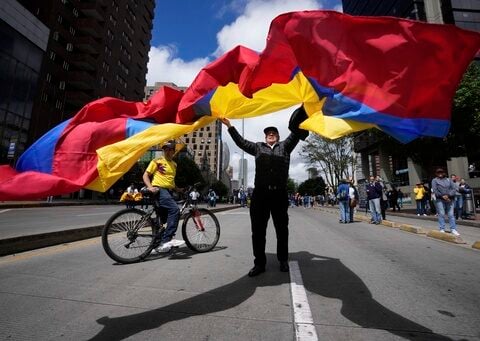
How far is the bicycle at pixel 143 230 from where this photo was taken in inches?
204

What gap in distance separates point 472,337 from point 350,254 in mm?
3679

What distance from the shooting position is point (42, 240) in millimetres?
6699

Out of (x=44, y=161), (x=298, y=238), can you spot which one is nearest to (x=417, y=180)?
(x=298, y=238)

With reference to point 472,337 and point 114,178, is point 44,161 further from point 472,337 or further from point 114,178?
point 472,337

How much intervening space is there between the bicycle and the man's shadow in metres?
1.94

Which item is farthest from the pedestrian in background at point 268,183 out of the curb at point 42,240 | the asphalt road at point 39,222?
the asphalt road at point 39,222

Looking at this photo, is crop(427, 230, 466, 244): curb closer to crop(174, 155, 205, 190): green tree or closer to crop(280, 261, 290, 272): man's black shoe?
crop(280, 261, 290, 272): man's black shoe

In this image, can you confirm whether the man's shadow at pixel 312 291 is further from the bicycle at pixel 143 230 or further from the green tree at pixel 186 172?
the green tree at pixel 186 172

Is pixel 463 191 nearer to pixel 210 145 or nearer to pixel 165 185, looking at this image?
pixel 165 185

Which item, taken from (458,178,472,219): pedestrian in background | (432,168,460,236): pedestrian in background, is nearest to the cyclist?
(432,168,460,236): pedestrian in background

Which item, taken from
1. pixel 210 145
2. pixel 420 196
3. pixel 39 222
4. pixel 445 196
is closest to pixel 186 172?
pixel 420 196

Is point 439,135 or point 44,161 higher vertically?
point 439,135

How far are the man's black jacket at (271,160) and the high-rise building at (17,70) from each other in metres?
28.3

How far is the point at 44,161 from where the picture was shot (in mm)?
3295
